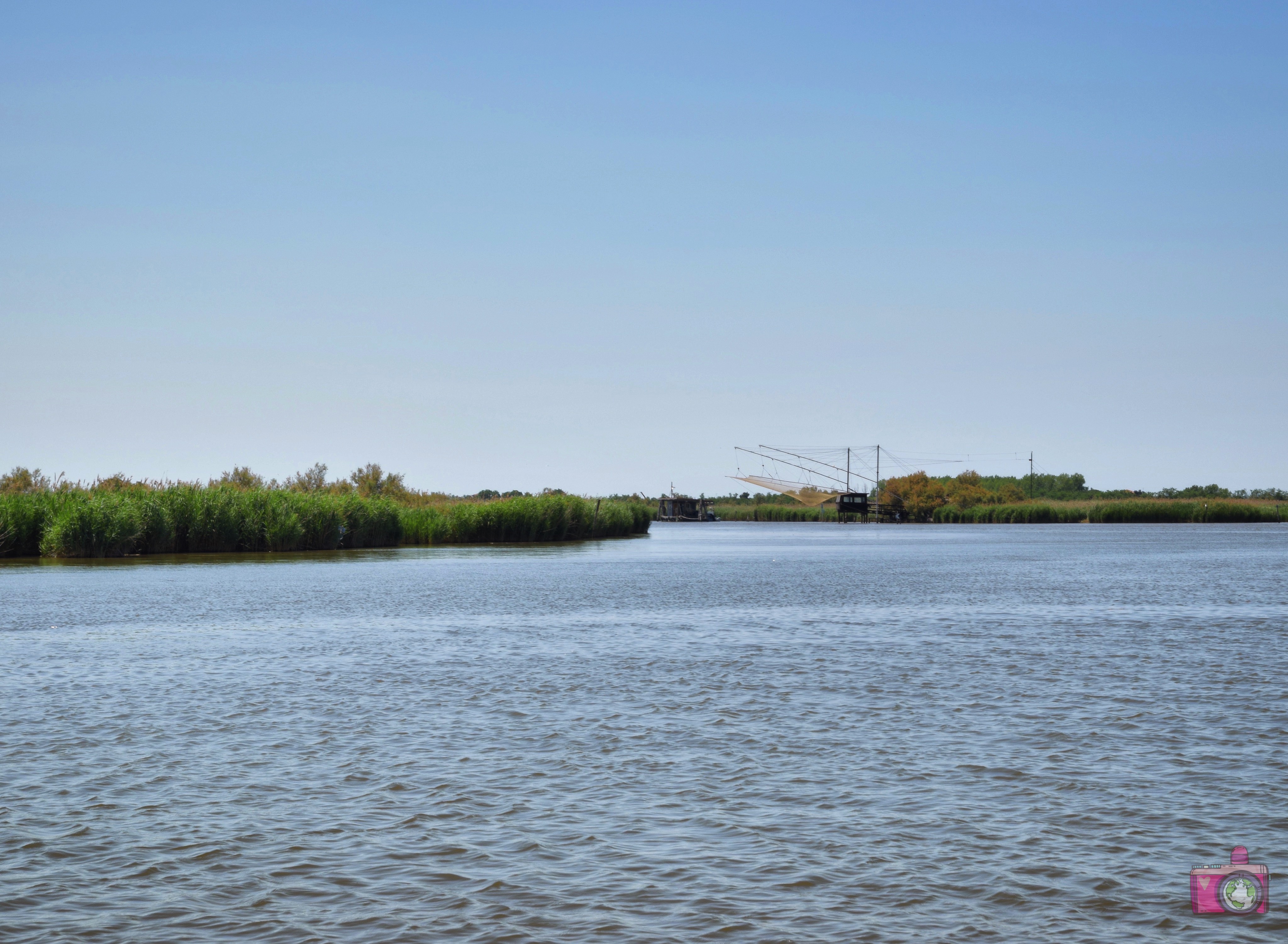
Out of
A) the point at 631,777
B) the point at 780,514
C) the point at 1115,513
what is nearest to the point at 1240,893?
the point at 631,777

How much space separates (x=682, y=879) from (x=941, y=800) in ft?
8.09

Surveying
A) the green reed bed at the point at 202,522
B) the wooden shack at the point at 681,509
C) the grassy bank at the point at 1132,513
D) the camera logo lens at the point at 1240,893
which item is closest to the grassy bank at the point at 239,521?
the green reed bed at the point at 202,522

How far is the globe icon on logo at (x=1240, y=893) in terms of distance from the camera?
5.87 m

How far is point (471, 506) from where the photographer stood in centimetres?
5503

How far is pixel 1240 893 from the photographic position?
602cm

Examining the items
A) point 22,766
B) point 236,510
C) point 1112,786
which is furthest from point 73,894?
point 236,510

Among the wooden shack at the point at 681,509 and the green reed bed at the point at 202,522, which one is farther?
the wooden shack at the point at 681,509

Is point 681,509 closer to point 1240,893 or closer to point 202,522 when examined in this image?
point 202,522

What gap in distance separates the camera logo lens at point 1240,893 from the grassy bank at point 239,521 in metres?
37.3

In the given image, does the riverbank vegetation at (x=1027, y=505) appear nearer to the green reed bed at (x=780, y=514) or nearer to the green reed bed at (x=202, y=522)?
the green reed bed at (x=780, y=514)

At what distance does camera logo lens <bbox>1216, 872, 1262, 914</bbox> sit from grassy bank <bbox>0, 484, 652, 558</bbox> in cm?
3733

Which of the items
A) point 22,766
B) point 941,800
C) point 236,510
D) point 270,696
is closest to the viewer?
point 941,800

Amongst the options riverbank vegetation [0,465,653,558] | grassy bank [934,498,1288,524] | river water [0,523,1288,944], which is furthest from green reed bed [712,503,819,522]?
river water [0,523,1288,944]

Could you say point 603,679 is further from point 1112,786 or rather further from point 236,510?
point 236,510
